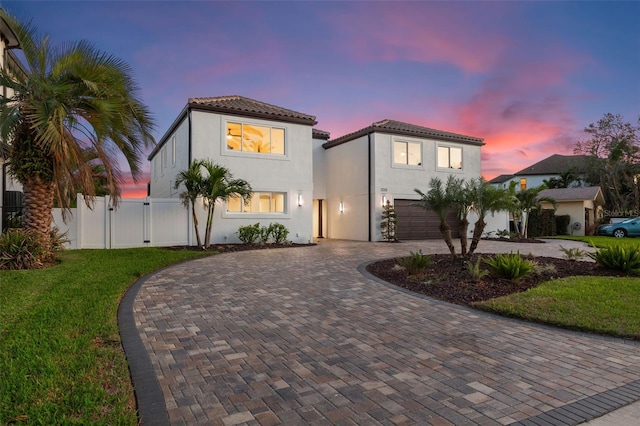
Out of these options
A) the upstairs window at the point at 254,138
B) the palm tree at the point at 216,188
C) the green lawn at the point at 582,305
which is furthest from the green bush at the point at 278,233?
the green lawn at the point at 582,305

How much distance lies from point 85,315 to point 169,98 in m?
15.9

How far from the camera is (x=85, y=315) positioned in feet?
16.7

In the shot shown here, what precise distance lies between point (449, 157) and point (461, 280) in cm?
1517

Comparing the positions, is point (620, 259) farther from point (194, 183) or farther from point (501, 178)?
point (501, 178)

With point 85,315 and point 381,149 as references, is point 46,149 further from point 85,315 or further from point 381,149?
point 381,149

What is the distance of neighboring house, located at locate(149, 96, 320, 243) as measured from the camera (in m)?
15.8

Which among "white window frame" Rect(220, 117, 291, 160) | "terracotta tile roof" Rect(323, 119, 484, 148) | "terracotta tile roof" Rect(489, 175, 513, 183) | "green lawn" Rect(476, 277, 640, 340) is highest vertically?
"terracotta tile roof" Rect(489, 175, 513, 183)

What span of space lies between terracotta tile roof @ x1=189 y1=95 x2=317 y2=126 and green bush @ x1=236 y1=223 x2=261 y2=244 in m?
4.99

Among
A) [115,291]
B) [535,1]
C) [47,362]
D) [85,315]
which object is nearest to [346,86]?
[535,1]

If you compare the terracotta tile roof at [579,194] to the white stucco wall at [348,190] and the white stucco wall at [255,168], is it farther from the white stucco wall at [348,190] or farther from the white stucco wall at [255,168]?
the white stucco wall at [255,168]

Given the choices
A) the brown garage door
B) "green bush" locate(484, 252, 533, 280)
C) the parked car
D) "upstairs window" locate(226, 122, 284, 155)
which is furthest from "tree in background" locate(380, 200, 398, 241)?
the parked car

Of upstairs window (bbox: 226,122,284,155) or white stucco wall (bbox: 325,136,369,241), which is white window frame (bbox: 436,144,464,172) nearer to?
white stucco wall (bbox: 325,136,369,241)

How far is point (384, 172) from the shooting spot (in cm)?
1953

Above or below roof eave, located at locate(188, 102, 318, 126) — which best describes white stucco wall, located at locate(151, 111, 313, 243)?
below
